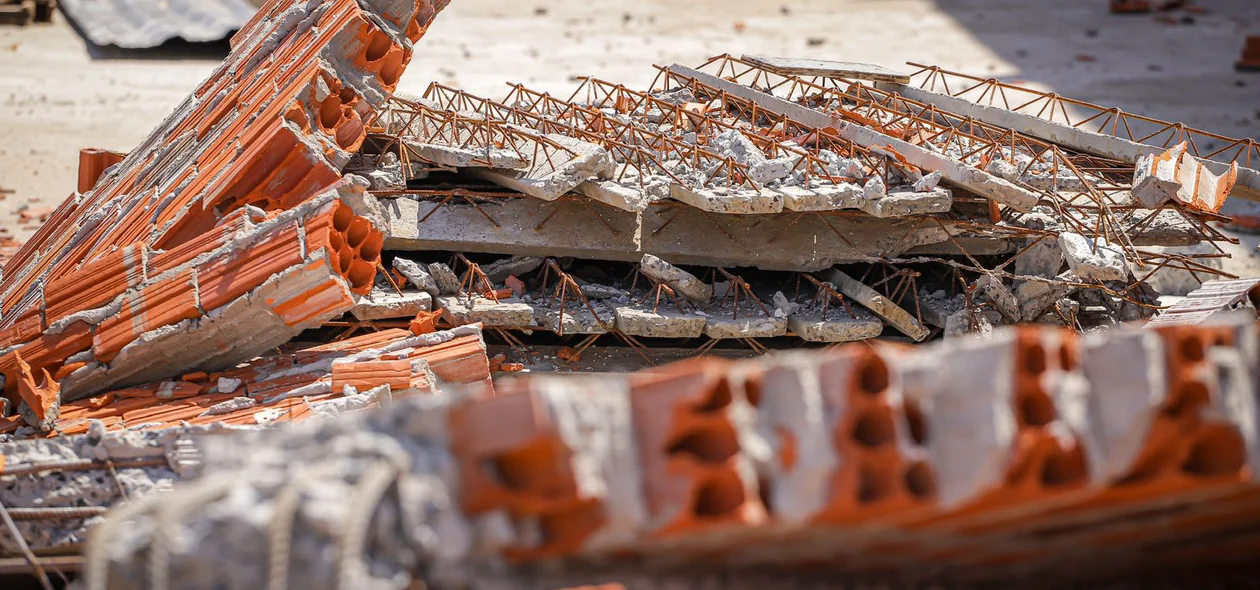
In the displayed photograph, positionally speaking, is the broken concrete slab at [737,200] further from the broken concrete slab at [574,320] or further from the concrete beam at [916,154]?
the concrete beam at [916,154]

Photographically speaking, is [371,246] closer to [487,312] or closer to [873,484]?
[487,312]

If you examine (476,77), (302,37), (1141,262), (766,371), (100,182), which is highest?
(476,77)

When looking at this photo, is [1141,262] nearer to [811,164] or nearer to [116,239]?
[811,164]

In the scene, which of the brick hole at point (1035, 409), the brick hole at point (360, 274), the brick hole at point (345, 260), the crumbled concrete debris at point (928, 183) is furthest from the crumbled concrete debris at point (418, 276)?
the brick hole at point (1035, 409)

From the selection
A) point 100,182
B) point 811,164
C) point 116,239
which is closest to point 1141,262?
point 811,164

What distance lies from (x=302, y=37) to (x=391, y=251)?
5.86 ft

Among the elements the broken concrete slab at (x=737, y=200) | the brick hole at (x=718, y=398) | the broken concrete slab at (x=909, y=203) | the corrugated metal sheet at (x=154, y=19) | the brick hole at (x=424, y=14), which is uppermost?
the corrugated metal sheet at (x=154, y=19)

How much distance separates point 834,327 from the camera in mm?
8039

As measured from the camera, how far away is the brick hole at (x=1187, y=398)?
10.4 feet

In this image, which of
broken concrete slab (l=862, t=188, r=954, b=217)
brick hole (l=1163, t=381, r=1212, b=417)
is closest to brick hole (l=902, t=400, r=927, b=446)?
brick hole (l=1163, t=381, r=1212, b=417)

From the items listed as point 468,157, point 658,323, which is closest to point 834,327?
point 658,323

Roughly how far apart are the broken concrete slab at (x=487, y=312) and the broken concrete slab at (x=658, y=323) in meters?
0.71

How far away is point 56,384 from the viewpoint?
6.19 m

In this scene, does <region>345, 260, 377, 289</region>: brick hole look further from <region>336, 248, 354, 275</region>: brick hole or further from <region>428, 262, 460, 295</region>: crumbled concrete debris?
<region>428, 262, 460, 295</region>: crumbled concrete debris
